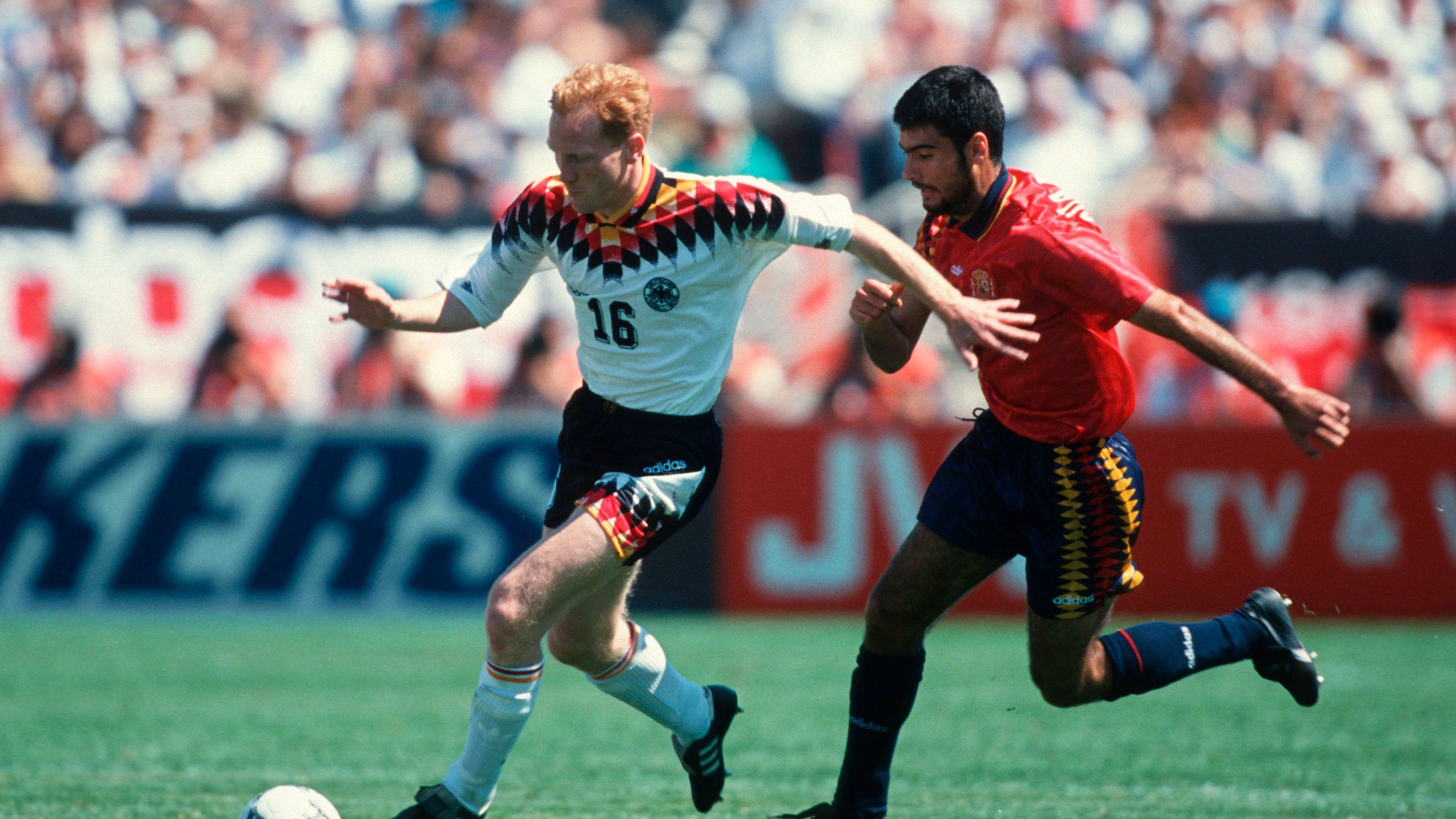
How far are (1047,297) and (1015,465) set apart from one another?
0.55 m

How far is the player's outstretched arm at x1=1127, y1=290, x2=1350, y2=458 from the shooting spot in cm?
460

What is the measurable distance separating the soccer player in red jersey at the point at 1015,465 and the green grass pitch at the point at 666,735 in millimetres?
593

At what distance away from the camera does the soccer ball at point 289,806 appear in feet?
15.7

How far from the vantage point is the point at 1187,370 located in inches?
512

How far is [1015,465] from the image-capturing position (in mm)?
5141

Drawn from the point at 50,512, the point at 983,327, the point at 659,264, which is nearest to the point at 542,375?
the point at 50,512

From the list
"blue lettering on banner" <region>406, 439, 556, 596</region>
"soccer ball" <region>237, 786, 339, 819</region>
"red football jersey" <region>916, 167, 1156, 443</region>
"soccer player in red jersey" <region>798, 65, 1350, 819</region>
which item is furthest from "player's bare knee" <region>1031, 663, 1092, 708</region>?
"blue lettering on banner" <region>406, 439, 556, 596</region>

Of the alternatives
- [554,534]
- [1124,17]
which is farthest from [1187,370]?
[554,534]

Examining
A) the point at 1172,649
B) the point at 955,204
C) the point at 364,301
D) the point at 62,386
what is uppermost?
the point at 955,204

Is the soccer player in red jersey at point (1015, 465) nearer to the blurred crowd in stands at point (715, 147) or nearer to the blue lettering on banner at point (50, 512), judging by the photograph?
the blurred crowd in stands at point (715, 147)

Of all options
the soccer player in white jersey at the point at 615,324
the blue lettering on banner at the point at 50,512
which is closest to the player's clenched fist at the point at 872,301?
the soccer player in white jersey at the point at 615,324

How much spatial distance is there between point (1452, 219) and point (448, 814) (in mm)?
11227

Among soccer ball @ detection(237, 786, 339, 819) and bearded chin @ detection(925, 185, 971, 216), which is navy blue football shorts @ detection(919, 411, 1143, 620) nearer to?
bearded chin @ detection(925, 185, 971, 216)

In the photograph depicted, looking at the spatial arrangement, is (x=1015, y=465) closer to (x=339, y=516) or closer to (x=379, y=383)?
(x=339, y=516)
